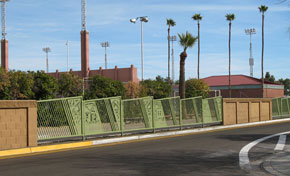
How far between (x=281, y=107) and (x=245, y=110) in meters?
10.8

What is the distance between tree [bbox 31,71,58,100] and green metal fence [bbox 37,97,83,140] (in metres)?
19.5

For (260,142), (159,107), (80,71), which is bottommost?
(260,142)

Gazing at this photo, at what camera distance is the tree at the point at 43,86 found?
35.0 m

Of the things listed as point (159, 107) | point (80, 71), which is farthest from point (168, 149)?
point (80, 71)

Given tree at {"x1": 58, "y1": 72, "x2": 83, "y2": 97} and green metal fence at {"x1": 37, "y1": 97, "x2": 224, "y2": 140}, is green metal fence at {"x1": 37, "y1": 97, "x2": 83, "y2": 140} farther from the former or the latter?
tree at {"x1": 58, "y1": 72, "x2": 83, "y2": 97}

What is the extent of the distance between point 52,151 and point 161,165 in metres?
5.53

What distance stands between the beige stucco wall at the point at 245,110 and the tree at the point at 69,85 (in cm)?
1872

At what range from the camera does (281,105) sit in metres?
39.5

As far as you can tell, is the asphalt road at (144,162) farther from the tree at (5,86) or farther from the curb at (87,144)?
the tree at (5,86)

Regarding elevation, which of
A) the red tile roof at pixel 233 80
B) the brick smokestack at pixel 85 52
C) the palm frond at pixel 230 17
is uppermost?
the palm frond at pixel 230 17

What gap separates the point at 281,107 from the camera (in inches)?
1554

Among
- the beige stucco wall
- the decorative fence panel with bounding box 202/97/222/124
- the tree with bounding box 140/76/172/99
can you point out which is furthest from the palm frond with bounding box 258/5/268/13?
the decorative fence panel with bounding box 202/97/222/124

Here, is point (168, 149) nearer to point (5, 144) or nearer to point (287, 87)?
point (5, 144)

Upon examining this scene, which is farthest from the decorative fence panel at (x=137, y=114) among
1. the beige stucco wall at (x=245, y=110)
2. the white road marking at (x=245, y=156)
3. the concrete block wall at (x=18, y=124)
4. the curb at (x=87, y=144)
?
the beige stucco wall at (x=245, y=110)
